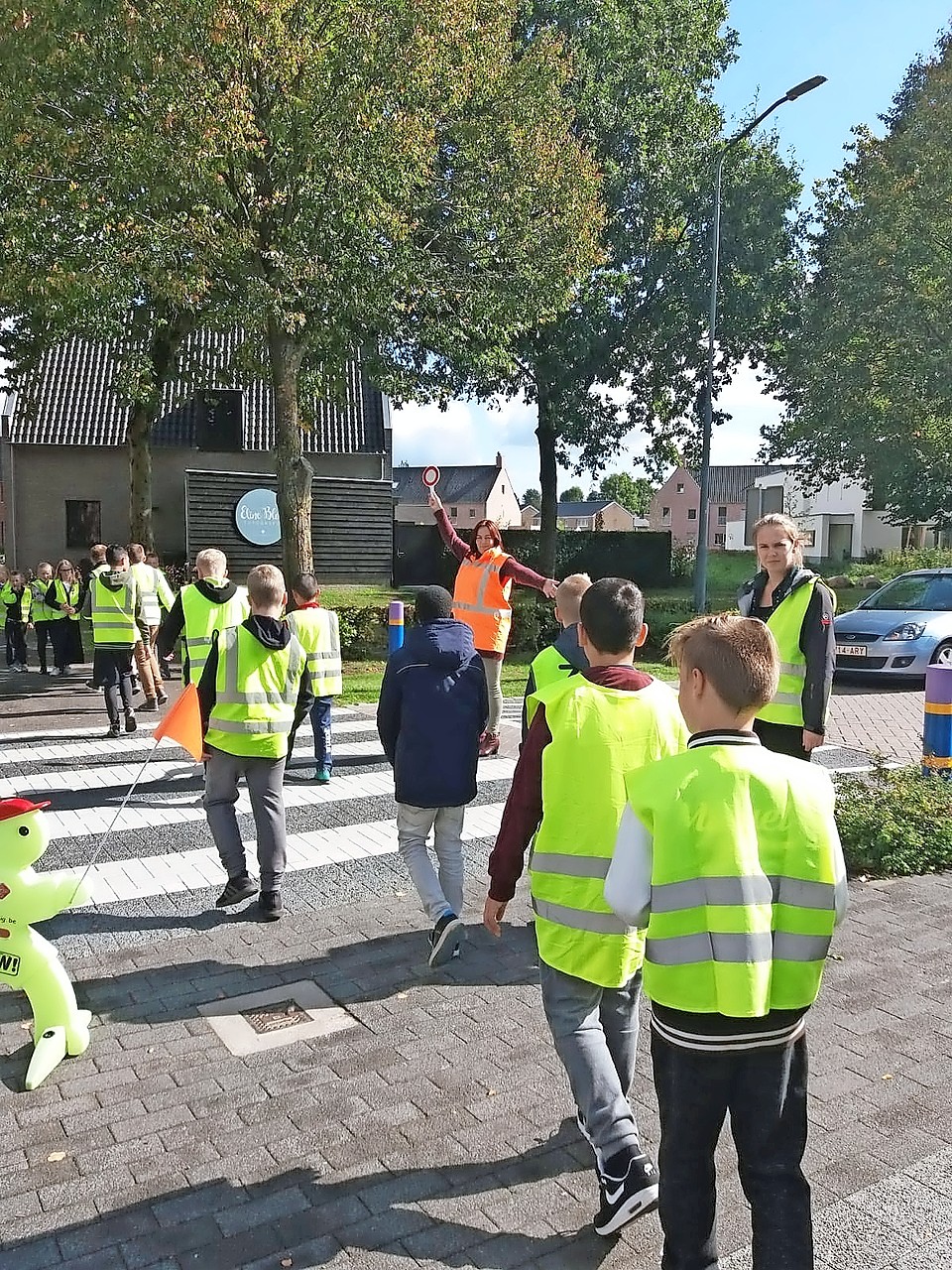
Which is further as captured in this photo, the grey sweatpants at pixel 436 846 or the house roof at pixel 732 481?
the house roof at pixel 732 481

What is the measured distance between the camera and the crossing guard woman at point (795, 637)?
17.3ft

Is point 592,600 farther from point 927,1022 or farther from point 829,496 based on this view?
point 829,496

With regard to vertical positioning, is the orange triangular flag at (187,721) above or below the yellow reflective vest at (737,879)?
below

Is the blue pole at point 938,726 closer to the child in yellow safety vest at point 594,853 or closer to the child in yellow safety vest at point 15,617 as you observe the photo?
the child in yellow safety vest at point 594,853

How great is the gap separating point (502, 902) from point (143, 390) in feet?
49.4

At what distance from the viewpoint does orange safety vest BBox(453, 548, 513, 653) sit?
364 inches

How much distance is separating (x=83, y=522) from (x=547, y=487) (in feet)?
46.1

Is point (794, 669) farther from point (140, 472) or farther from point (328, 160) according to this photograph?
point (140, 472)

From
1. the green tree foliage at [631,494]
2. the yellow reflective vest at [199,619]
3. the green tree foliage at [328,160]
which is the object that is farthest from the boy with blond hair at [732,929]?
the green tree foliage at [631,494]

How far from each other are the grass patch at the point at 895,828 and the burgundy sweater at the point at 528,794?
13.0 feet

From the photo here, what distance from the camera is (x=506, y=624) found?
944cm

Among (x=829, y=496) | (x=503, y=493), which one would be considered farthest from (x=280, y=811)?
(x=503, y=493)

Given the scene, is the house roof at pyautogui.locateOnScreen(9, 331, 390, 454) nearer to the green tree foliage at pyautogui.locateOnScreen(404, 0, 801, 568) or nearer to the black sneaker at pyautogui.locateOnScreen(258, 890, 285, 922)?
the green tree foliage at pyautogui.locateOnScreen(404, 0, 801, 568)

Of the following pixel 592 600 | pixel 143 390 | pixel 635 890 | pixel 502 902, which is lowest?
pixel 502 902
